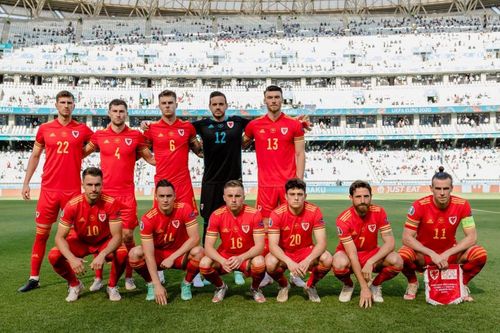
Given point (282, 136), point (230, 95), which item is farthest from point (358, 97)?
point (282, 136)

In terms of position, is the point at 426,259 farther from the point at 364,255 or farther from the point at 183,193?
the point at 183,193

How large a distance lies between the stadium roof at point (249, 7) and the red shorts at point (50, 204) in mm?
59742

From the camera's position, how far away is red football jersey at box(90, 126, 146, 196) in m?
6.75

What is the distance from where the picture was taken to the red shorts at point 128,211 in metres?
6.57

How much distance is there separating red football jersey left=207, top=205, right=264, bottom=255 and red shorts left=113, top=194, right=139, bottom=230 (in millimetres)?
1296

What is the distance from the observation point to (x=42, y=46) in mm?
54812

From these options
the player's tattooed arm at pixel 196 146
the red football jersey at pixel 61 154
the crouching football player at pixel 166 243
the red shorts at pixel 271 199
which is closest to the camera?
the crouching football player at pixel 166 243

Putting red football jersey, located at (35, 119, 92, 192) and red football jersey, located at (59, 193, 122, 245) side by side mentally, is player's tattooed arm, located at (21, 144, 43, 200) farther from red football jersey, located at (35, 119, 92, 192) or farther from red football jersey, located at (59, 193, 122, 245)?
red football jersey, located at (59, 193, 122, 245)

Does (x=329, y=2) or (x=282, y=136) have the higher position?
(x=329, y=2)

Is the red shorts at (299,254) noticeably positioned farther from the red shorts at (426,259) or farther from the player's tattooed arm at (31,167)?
the player's tattooed arm at (31,167)

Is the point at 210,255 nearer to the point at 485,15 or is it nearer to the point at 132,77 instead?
the point at 132,77

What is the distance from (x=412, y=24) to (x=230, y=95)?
26.2 metres

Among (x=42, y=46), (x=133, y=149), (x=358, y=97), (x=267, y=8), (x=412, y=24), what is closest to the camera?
(x=133, y=149)

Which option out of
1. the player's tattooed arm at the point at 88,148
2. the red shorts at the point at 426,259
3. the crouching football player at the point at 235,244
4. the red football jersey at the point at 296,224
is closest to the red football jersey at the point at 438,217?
the red shorts at the point at 426,259
